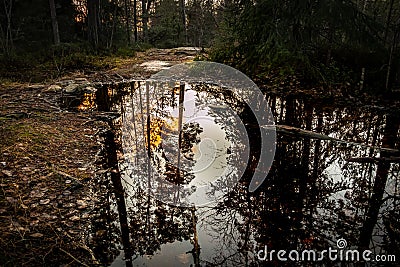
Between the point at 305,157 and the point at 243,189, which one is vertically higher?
the point at 305,157

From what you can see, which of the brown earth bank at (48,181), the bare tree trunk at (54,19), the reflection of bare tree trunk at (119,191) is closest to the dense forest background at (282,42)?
the bare tree trunk at (54,19)

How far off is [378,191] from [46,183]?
4.56 m

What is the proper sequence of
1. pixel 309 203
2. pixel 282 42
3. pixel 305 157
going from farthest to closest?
pixel 282 42 → pixel 305 157 → pixel 309 203

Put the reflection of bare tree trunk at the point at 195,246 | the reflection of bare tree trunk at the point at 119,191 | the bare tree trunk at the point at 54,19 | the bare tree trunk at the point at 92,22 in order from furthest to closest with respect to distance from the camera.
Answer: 1. the bare tree trunk at the point at 92,22
2. the bare tree trunk at the point at 54,19
3. the reflection of bare tree trunk at the point at 119,191
4. the reflection of bare tree trunk at the point at 195,246

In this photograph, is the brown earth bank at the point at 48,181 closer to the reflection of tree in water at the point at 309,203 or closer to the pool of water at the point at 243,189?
the pool of water at the point at 243,189

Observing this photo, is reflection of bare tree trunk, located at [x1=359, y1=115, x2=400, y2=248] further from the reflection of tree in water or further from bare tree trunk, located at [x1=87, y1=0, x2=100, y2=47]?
bare tree trunk, located at [x1=87, y1=0, x2=100, y2=47]

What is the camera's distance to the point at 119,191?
4.11m

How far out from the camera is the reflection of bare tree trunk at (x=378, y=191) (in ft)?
10.7

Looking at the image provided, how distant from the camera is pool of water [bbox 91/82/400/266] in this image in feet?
10.2

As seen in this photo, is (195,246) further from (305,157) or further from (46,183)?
(305,157)

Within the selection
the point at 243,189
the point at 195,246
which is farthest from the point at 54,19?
the point at 195,246

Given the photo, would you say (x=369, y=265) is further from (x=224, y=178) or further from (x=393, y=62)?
(x=393, y=62)

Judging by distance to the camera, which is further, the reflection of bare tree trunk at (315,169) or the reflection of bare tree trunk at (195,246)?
the reflection of bare tree trunk at (315,169)

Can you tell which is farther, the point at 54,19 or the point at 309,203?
the point at 54,19
